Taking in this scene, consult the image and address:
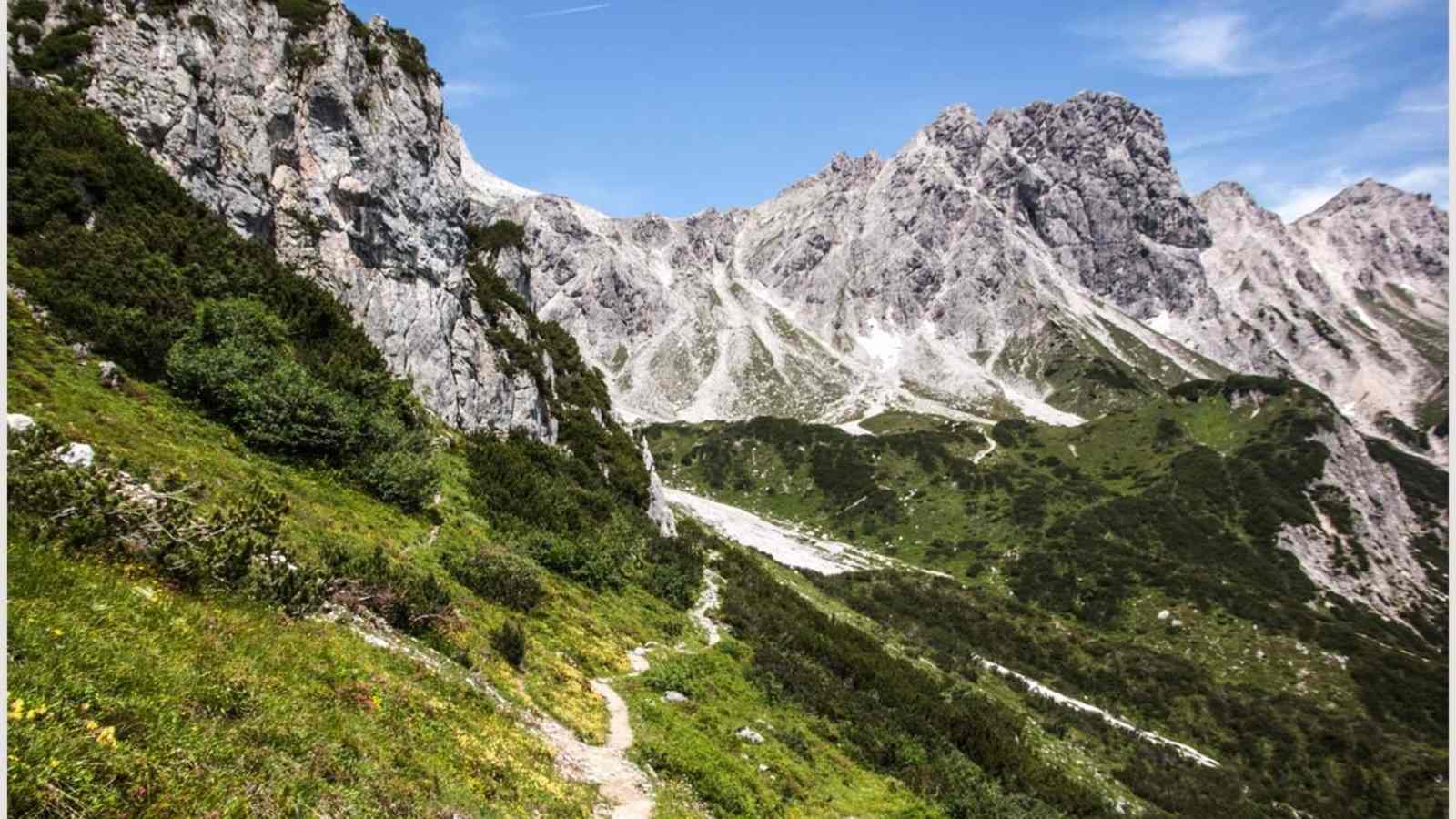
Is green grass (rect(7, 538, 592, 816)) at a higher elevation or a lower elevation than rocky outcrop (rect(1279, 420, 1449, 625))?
lower

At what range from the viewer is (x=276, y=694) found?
8.16m

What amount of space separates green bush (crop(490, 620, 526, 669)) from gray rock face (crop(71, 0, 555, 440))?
1925cm

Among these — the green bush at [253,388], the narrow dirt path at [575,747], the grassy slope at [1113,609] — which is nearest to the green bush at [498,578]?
the green bush at [253,388]

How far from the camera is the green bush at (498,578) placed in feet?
64.0

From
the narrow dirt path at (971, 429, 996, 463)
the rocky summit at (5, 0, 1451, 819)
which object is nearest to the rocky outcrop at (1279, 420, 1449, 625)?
the rocky summit at (5, 0, 1451, 819)

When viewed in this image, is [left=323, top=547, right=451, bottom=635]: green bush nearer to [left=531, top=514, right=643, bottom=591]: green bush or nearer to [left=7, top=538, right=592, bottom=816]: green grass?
[left=7, top=538, right=592, bottom=816]: green grass

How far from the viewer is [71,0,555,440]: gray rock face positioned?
3297 centimetres

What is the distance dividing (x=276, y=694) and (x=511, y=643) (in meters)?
8.33

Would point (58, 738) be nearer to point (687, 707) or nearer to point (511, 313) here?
point (687, 707)

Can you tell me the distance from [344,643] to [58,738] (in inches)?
246

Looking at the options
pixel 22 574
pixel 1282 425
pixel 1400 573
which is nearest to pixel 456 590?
pixel 22 574

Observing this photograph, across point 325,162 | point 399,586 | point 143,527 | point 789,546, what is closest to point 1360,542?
point 789,546

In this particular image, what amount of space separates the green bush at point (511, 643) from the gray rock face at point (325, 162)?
19.2m

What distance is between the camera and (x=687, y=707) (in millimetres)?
18922
